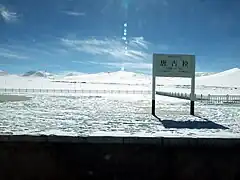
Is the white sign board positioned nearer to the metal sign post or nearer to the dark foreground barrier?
the metal sign post

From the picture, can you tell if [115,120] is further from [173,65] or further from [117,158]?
[173,65]

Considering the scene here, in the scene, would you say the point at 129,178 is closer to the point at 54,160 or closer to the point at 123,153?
the point at 123,153

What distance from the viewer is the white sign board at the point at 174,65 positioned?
46.6 feet

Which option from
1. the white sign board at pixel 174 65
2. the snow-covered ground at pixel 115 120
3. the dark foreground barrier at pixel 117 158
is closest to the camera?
the dark foreground barrier at pixel 117 158

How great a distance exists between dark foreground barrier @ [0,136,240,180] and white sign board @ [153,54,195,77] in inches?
293

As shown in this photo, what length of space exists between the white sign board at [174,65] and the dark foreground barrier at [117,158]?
7.43m

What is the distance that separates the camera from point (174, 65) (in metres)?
14.3

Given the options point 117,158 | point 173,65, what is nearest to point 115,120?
point 117,158

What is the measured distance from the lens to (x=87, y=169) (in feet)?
23.6

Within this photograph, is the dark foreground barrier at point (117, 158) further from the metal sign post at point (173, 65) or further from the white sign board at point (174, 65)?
the white sign board at point (174, 65)

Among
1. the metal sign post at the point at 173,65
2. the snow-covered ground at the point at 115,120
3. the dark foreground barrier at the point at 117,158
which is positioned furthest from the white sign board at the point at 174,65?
the dark foreground barrier at the point at 117,158

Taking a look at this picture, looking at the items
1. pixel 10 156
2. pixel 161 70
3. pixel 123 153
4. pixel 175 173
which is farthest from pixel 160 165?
pixel 161 70

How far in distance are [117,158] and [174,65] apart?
26.4 feet

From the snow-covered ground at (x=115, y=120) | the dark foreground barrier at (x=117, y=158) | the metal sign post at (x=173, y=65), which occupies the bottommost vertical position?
the dark foreground barrier at (x=117, y=158)
